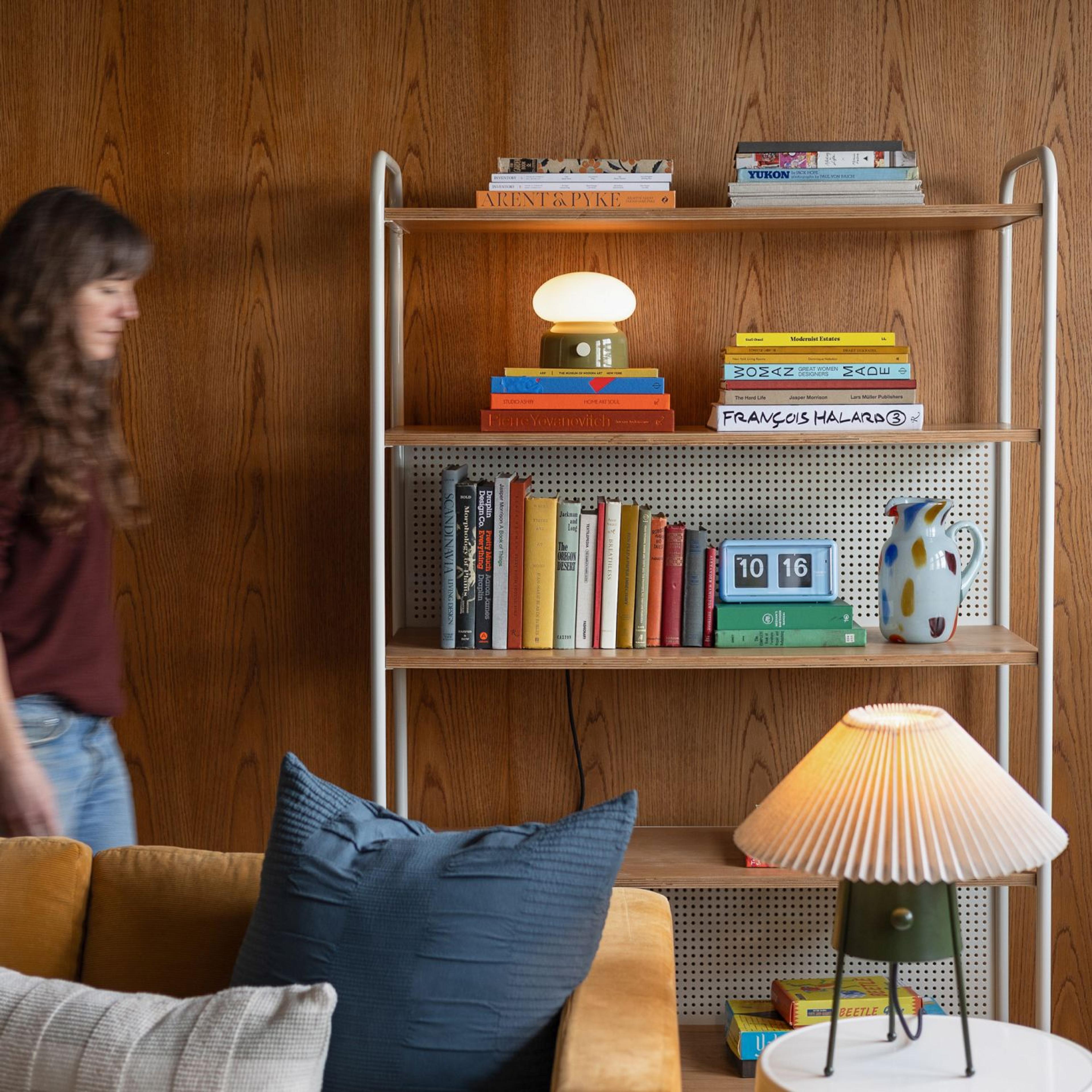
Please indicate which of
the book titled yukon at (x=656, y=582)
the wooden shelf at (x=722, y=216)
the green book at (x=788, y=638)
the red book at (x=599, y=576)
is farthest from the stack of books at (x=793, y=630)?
the wooden shelf at (x=722, y=216)

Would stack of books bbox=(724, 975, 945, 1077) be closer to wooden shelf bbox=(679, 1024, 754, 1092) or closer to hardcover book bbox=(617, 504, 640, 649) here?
wooden shelf bbox=(679, 1024, 754, 1092)

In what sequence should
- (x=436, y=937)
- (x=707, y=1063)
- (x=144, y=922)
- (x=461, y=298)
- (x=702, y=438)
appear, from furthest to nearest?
1. (x=461, y=298)
2. (x=707, y=1063)
3. (x=702, y=438)
4. (x=144, y=922)
5. (x=436, y=937)

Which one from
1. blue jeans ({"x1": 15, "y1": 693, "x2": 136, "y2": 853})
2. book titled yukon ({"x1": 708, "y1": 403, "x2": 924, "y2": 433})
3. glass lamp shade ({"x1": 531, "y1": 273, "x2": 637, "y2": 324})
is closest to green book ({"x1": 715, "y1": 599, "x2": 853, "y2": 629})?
book titled yukon ({"x1": 708, "y1": 403, "x2": 924, "y2": 433})

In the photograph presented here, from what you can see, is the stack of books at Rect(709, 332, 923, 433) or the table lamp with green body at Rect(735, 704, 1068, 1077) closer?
the table lamp with green body at Rect(735, 704, 1068, 1077)

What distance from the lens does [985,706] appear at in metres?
2.58

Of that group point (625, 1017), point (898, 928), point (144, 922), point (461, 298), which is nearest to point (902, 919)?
point (898, 928)

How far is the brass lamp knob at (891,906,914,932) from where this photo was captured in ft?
4.52

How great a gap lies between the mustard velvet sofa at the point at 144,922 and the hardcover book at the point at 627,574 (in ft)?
2.58

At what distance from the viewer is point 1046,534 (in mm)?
2234

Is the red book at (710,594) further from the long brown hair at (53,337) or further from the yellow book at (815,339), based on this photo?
the long brown hair at (53,337)

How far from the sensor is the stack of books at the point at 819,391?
2291 mm

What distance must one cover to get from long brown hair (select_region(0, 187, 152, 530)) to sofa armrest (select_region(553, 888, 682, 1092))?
87 cm

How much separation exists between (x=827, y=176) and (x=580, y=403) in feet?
1.92

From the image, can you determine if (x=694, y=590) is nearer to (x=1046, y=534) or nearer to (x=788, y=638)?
(x=788, y=638)
